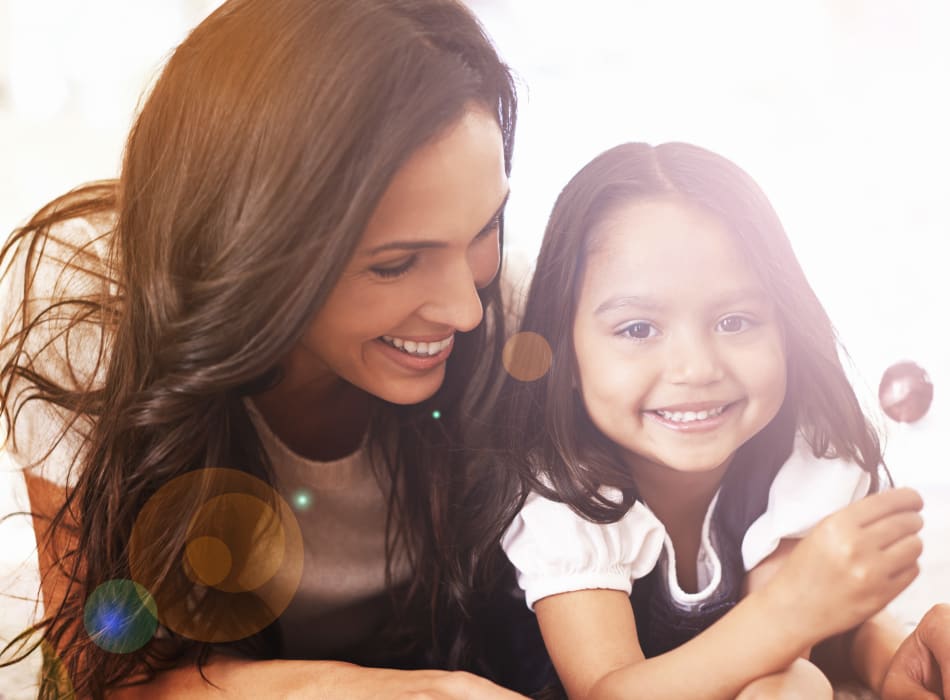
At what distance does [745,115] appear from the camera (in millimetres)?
605

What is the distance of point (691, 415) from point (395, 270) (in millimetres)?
187

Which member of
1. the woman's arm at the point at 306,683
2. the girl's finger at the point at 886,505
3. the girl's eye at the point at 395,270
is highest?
the girl's eye at the point at 395,270

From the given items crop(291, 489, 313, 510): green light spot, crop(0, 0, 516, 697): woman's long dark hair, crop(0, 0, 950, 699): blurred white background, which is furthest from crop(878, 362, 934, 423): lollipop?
A: crop(291, 489, 313, 510): green light spot

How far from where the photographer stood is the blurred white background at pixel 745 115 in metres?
0.57

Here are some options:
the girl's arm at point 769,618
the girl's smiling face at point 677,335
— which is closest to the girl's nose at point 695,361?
the girl's smiling face at point 677,335

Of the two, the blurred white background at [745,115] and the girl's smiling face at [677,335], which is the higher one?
the blurred white background at [745,115]

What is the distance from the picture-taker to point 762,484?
57 centimetres

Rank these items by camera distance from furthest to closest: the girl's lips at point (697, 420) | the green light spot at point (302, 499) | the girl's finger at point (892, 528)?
the green light spot at point (302, 499), the girl's lips at point (697, 420), the girl's finger at point (892, 528)

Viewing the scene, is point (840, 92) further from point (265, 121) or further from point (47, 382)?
point (47, 382)

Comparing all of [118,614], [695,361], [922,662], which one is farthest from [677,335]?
[118,614]

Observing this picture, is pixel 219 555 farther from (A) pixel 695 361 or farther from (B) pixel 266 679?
(A) pixel 695 361

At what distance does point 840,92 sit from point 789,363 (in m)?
0.21

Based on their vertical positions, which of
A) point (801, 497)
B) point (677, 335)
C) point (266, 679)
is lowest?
point (266, 679)

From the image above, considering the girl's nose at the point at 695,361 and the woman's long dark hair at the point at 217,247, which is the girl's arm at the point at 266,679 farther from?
the girl's nose at the point at 695,361
